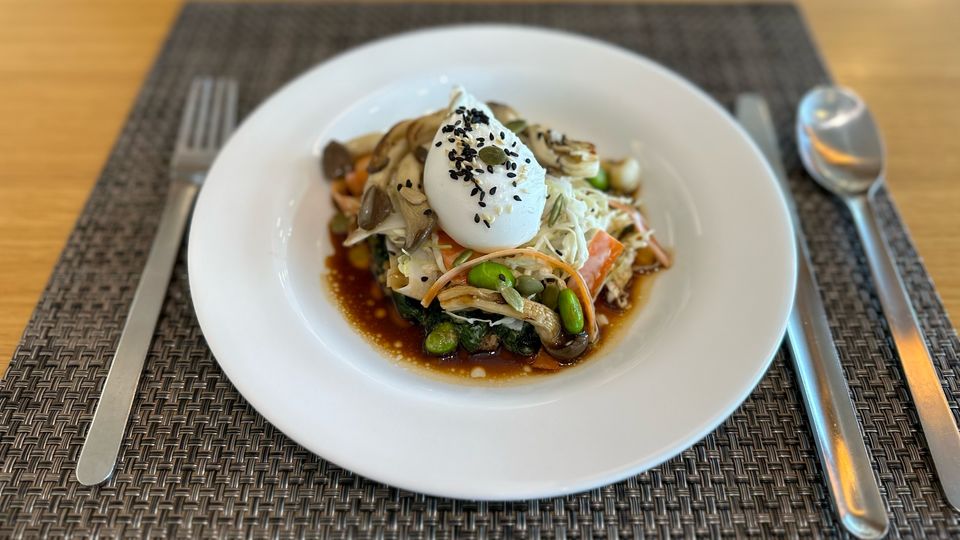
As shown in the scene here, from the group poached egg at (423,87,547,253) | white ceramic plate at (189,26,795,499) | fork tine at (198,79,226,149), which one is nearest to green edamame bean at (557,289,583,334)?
white ceramic plate at (189,26,795,499)

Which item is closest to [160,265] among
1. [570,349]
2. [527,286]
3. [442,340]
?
[442,340]

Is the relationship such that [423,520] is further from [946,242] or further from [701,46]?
[701,46]

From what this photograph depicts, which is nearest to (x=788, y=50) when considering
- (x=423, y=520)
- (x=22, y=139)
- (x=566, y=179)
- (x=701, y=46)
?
(x=701, y=46)

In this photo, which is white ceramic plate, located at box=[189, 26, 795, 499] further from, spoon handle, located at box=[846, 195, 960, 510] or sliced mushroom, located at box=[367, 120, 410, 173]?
spoon handle, located at box=[846, 195, 960, 510]

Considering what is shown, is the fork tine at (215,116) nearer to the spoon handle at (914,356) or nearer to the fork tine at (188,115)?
the fork tine at (188,115)

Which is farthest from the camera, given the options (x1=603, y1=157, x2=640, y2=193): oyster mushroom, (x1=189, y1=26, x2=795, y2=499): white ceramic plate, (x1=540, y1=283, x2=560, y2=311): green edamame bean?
(x1=603, y1=157, x2=640, y2=193): oyster mushroom
